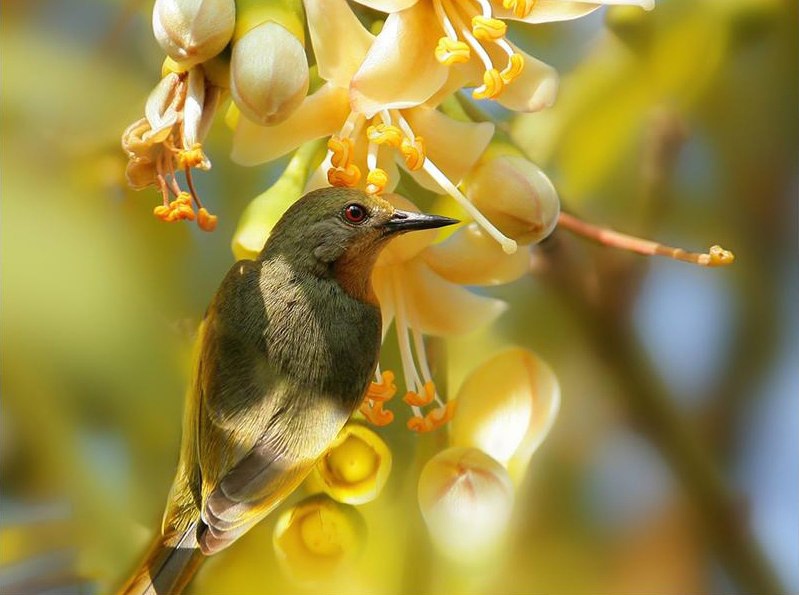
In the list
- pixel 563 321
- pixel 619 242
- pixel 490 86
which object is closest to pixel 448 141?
pixel 490 86

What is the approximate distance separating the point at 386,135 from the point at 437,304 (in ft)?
0.38

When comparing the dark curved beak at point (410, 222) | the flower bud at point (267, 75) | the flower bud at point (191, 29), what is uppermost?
the flower bud at point (191, 29)

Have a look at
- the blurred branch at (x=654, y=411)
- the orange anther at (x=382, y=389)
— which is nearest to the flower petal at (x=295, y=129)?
the orange anther at (x=382, y=389)

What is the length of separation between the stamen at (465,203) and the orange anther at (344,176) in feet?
0.11

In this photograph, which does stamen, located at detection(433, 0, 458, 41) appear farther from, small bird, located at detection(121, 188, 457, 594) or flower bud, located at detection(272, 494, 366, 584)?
flower bud, located at detection(272, 494, 366, 584)

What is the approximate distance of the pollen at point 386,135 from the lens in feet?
1.39

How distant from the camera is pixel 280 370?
42 centimetres

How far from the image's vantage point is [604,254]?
66cm

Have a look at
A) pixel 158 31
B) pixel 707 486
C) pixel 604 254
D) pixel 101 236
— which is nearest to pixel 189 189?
pixel 158 31

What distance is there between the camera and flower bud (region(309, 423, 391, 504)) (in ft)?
1.58

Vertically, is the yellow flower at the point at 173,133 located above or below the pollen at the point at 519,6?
above

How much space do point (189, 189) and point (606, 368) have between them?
0.34 m

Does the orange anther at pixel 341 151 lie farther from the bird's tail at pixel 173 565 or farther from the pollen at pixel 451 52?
the bird's tail at pixel 173 565

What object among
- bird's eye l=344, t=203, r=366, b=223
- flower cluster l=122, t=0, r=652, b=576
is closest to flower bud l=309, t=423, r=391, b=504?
Result: flower cluster l=122, t=0, r=652, b=576
